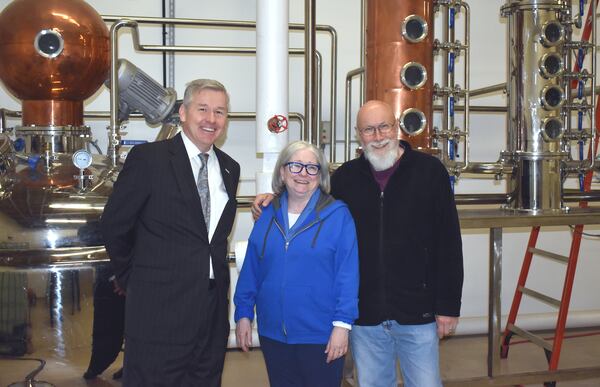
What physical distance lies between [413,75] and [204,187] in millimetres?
1305

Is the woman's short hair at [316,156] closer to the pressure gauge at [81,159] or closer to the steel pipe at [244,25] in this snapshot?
the pressure gauge at [81,159]

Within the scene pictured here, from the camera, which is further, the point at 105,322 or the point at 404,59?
the point at 404,59

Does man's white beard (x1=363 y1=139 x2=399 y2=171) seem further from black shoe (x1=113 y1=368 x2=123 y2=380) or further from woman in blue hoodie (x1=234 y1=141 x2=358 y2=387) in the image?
black shoe (x1=113 y1=368 x2=123 y2=380)

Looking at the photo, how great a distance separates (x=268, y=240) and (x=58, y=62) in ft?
4.73

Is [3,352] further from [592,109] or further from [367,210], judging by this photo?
[592,109]

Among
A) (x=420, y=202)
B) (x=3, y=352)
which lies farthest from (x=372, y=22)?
(x=3, y=352)

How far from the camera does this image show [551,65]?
3254 millimetres

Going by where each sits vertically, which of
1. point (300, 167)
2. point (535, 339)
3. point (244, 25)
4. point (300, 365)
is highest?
point (244, 25)

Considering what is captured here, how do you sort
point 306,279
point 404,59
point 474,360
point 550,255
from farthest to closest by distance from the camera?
1. point 474,360
2. point 550,255
3. point 404,59
4. point 306,279

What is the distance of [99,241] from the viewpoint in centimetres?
267

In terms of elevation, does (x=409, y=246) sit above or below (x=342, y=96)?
below

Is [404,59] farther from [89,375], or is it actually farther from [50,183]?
[89,375]

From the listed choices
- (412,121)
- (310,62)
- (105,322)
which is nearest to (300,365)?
(105,322)

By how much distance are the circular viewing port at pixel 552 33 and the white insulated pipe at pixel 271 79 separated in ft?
4.05
